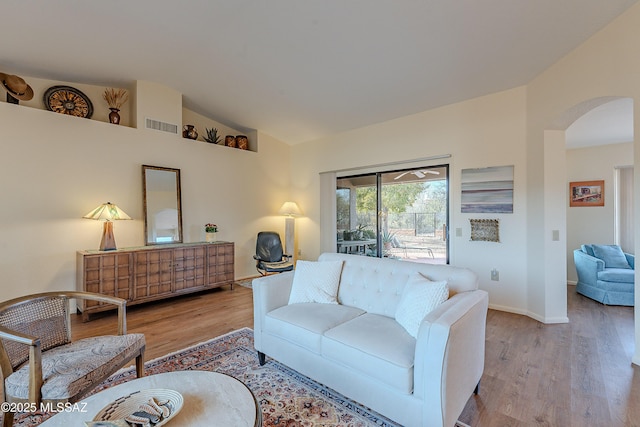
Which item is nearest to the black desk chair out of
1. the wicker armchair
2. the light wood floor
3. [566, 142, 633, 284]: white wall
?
the light wood floor

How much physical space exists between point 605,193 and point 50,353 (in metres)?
7.18

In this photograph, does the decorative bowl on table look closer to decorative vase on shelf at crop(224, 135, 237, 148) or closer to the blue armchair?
decorative vase on shelf at crop(224, 135, 237, 148)

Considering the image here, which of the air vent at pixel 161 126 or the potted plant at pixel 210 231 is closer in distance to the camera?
the air vent at pixel 161 126

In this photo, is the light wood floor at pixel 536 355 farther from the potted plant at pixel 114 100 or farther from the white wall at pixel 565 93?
the potted plant at pixel 114 100

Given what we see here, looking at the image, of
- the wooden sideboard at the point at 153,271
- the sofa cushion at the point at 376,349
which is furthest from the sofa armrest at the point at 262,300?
the wooden sideboard at the point at 153,271

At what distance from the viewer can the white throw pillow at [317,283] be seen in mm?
2523

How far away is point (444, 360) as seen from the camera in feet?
4.68

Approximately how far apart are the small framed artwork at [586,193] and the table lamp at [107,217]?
7249 mm

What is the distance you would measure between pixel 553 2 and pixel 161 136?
190 inches

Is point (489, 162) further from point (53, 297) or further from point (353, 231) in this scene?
point (53, 297)

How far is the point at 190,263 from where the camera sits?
4320mm

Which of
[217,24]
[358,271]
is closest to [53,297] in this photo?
[358,271]

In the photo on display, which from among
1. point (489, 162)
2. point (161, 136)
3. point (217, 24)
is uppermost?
point (217, 24)

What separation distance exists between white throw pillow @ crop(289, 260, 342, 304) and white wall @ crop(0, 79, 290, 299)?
291 cm
